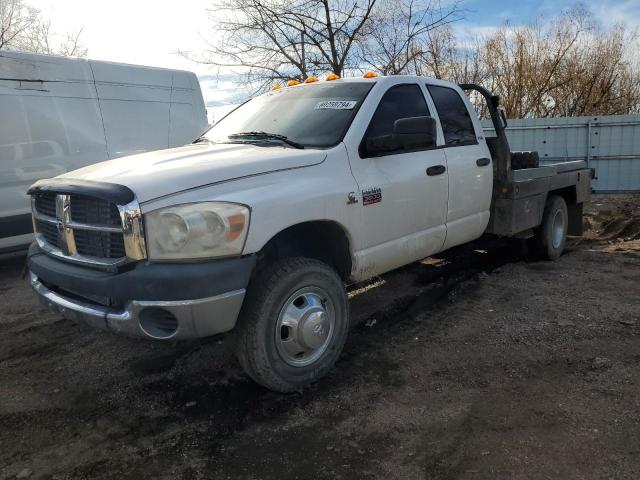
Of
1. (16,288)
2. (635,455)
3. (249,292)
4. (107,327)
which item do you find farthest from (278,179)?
(16,288)

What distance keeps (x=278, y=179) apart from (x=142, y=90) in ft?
18.6

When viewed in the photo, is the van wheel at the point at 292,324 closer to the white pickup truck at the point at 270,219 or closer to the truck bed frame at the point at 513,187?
the white pickup truck at the point at 270,219

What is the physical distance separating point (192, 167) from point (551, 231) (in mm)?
4762

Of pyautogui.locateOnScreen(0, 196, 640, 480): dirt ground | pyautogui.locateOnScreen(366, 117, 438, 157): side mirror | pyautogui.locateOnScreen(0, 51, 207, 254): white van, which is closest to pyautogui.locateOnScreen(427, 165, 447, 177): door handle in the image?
pyautogui.locateOnScreen(366, 117, 438, 157): side mirror

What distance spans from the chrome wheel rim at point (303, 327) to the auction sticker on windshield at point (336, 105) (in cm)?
141

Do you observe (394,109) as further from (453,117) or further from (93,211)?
(93,211)

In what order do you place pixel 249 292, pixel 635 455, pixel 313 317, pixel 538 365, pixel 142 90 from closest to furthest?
1. pixel 635 455
2. pixel 249 292
3. pixel 313 317
4. pixel 538 365
5. pixel 142 90

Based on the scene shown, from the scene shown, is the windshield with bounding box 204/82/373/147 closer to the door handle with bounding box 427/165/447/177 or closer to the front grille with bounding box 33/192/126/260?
the door handle with bounding box 427/165/447/177

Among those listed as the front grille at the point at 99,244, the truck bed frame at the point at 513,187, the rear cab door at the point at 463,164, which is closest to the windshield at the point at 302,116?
the rear cab door at the point at 463,164

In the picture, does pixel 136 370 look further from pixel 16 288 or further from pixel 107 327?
pixel 16 288

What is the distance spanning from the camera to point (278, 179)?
299 centimetres

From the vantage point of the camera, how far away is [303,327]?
3.12 metres

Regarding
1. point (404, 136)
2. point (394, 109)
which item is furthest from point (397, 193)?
point (394, 109)

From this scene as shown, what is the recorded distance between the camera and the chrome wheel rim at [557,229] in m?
6.16
